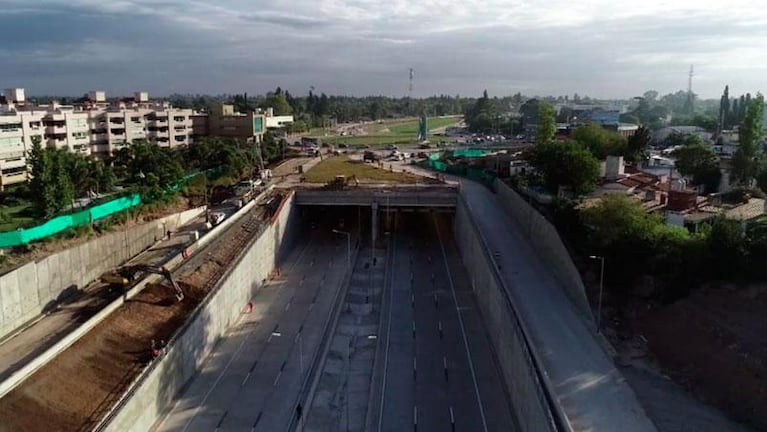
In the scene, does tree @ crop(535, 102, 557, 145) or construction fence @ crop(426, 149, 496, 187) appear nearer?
construction fence @ crop(426, 149, 496, 187)

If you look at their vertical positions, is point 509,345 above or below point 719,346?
above

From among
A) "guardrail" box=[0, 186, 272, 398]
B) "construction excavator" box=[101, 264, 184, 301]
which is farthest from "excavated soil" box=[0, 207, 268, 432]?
"construction excavator" box=[101, 264, 184, 301]

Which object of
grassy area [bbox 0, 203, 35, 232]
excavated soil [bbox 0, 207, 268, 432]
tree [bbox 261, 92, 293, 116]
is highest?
tree [bbox 261, 92, 293, 116]

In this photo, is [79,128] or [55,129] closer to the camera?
[55,129]

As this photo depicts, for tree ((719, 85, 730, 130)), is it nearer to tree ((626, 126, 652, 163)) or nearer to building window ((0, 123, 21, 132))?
tree ((626, 126, 652, 163))

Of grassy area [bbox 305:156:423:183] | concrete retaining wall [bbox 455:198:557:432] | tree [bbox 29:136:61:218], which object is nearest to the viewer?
concrete retaining wall [bbox 455:198:557:432]

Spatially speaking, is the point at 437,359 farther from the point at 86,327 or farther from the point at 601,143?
the point at 601,143

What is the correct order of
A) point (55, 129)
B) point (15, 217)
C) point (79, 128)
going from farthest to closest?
point (79, 128) < point (55, 129) < point (15, 217)

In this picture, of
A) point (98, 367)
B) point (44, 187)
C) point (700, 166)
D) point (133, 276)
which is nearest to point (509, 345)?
point (98, 367)
